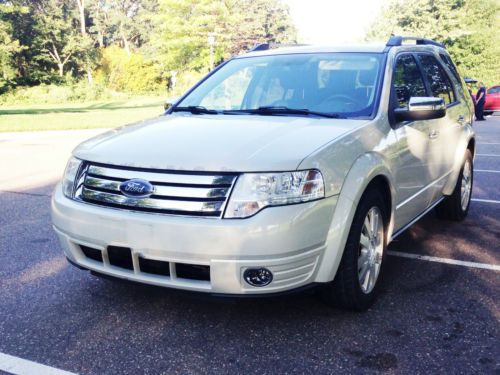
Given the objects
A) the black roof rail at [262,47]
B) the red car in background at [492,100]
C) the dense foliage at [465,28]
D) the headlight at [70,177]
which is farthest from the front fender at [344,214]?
the dense foliage at [465,28]

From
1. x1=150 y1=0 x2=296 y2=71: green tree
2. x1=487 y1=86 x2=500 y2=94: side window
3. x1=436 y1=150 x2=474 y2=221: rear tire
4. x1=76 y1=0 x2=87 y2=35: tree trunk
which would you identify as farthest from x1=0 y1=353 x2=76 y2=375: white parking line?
x1=76 y1=0 x2=87 y2=35: tree trunk

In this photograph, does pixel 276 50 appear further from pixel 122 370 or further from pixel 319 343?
pixel 122 370

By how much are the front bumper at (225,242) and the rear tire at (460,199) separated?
2927 millimetres

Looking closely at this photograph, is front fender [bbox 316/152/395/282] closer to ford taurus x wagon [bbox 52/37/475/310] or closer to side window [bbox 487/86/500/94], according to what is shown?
ford taurus x wagon [bbox 52/37/475/310]

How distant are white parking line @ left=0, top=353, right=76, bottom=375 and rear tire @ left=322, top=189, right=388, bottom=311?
158 centimetres

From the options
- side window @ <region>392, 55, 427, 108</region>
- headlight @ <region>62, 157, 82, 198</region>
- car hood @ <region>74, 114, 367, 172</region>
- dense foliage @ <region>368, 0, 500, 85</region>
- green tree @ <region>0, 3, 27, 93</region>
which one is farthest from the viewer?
green tree @ <region>0, 3, 27, 93</region>

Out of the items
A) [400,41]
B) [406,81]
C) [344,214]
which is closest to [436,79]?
[400,41]

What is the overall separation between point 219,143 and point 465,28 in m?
40.6

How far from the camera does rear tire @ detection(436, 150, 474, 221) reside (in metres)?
5.30

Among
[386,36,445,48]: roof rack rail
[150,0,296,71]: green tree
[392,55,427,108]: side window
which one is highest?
[386,36,445,48]: roof rack rail

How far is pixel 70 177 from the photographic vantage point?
327 centimetres

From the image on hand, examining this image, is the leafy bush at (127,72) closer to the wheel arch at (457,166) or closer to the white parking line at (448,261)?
the wheel arch at (457,166)

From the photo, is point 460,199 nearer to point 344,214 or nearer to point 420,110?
point 420,110

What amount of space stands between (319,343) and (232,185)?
3.41ft
